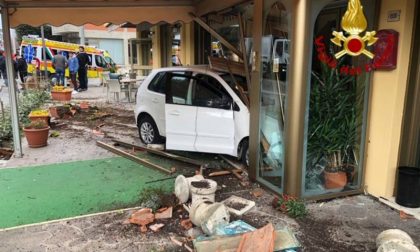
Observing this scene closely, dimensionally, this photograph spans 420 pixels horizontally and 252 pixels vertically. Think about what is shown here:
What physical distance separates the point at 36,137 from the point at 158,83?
2.75 m

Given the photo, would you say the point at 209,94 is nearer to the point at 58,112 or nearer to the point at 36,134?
the point at 36,134

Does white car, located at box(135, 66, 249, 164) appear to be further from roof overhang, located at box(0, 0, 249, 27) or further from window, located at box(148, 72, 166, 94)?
roof overhang, located at box(0, 0, 249, 27)

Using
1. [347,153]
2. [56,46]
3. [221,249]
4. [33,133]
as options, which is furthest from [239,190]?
[56,46]

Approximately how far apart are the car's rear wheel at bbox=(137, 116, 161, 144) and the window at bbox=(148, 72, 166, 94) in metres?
0.61

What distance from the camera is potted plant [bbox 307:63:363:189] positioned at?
469 cm

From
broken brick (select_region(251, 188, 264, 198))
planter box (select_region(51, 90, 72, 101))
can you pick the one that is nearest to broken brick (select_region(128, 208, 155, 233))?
broken brick (select_region(251, 188, 264, 198))

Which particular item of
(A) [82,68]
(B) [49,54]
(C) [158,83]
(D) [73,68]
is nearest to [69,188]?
(C) [158,83]

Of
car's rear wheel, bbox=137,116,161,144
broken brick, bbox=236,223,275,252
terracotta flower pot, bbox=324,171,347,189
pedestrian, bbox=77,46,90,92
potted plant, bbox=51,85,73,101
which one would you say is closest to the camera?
broken brick, bbox=236,223,275,252

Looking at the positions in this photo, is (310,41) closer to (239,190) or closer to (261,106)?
(261,106)

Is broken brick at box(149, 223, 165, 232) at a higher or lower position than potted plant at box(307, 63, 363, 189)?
lower

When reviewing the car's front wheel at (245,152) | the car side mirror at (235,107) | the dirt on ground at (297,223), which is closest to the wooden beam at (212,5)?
the car side mirror at (235,107)

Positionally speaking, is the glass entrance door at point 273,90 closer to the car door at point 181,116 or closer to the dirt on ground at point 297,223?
the dirt on ground at point 297,223

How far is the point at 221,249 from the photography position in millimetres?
3217

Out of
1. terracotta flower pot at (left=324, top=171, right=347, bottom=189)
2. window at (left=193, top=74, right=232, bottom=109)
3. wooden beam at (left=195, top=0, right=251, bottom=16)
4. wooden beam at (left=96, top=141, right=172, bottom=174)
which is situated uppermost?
wooden beam at (left=195, top=0, right=251, bottom=16)
